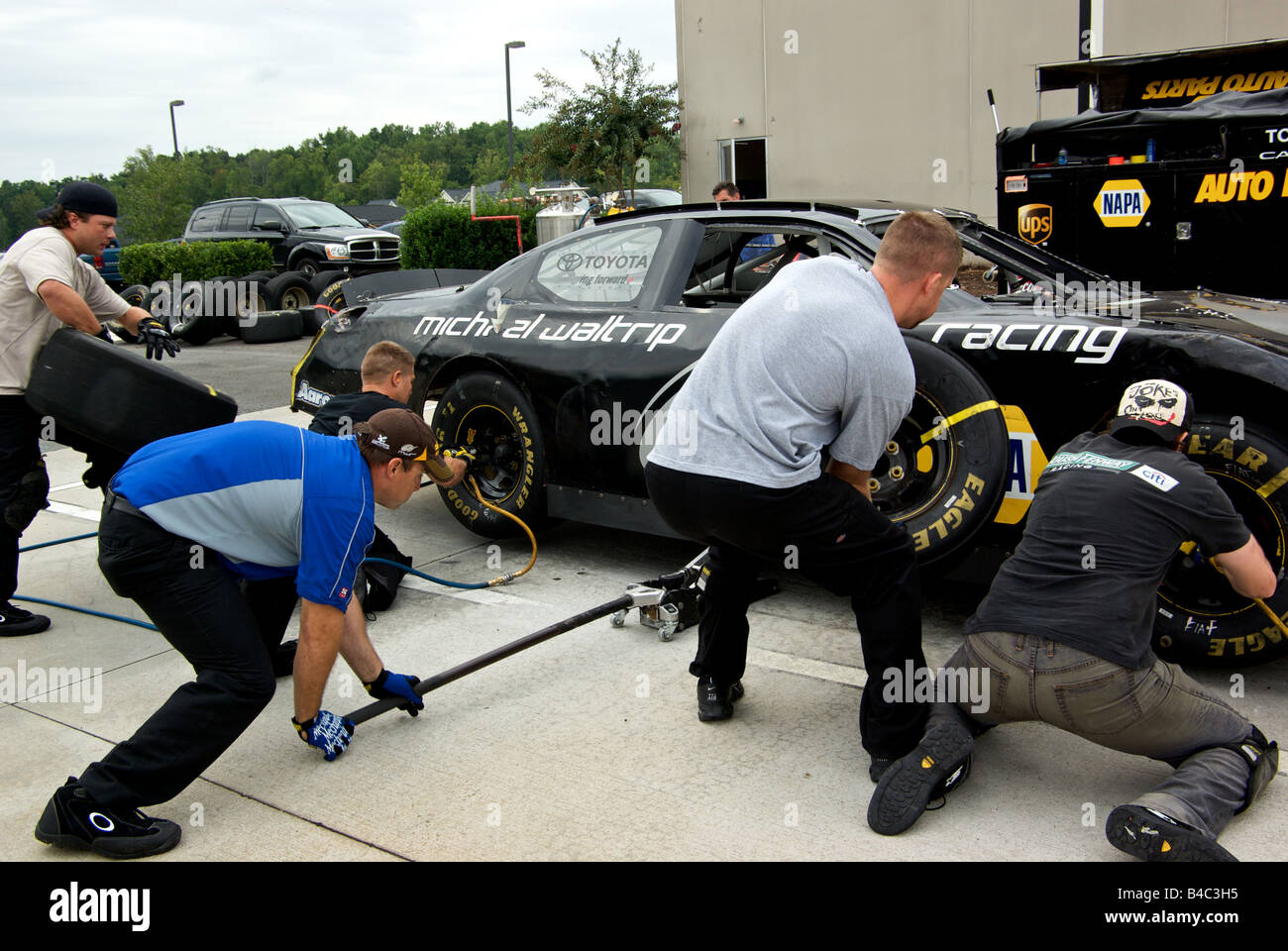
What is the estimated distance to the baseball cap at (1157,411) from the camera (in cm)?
299

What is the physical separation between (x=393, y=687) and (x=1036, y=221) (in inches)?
240

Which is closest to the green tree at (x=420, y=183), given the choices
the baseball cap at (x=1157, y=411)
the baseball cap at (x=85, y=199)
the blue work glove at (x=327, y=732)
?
the baseball cap at (x=85, y=199)

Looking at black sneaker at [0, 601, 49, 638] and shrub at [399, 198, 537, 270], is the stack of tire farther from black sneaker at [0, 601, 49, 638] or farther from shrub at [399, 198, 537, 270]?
black sneaker at [0, 601, 49, 638]

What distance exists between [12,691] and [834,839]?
124 inches

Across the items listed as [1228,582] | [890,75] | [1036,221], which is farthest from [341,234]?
[1228,582]

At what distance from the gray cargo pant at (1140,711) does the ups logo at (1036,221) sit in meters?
5.54

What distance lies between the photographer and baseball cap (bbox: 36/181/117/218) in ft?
15.3

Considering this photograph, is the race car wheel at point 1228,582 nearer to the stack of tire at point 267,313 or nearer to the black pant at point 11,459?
the black pant at point 11,459

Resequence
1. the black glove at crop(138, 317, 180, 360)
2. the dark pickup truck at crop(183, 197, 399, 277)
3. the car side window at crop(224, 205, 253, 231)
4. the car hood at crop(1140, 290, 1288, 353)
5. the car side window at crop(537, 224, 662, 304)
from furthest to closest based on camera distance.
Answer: the car side window at crop(224, 205, 253, 231), the dark pickup truck at crop(183, 197, 399, 277), the car side window at crop(537, 224, 662, 304), the black glove at crop(138, 317, 180, 360), the car hood at crop(1140, 290, 1288, 353)

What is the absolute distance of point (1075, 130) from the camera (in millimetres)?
7914

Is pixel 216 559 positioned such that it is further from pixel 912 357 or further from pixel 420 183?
pixel 420 183

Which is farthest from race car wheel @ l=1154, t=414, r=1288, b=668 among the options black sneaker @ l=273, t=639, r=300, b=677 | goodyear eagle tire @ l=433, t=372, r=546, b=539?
black sneaker @ l=273, t=639, r=300, b=677

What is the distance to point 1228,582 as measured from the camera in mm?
3592

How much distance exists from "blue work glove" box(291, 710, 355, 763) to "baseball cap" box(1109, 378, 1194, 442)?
2.54 metres
